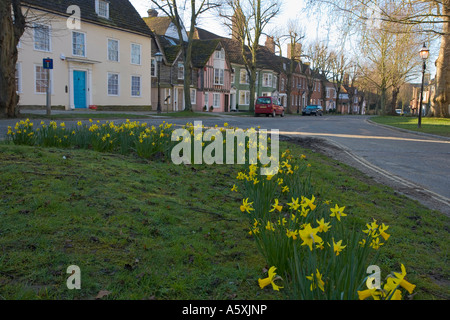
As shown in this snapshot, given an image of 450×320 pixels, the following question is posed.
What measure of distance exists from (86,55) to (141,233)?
28261 mm

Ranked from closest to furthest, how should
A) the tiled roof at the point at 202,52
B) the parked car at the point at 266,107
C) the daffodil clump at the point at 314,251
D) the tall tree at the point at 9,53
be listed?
1. the daffodil clump at the point at 314,251
2. the tall tree at the point at 9,53
3. the parked car at the point at 266,107
4. the tiled roof at the point at 202,52

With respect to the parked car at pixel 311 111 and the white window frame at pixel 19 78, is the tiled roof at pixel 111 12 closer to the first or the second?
the white window frame at pixel 19 78

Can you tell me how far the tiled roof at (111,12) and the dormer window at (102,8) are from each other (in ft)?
1.08

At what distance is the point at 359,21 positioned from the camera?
52.8 feet

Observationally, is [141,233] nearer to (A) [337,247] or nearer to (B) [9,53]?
(A) [337,247]

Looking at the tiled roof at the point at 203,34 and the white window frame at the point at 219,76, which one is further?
the tiled roof at the point at 203,34

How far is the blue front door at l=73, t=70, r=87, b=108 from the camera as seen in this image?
91.9 feet

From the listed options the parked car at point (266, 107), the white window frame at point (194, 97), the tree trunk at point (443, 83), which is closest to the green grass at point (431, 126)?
the tree trunk at point (443, 83)

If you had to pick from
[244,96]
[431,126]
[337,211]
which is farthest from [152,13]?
[337,211]

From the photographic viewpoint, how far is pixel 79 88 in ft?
93.2

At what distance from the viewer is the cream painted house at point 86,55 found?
24875 millimetres

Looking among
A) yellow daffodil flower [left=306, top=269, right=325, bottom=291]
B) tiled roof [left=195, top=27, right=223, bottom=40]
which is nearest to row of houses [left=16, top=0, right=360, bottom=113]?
tiled roof [left=195, top=27, right=223, bottom=40]
